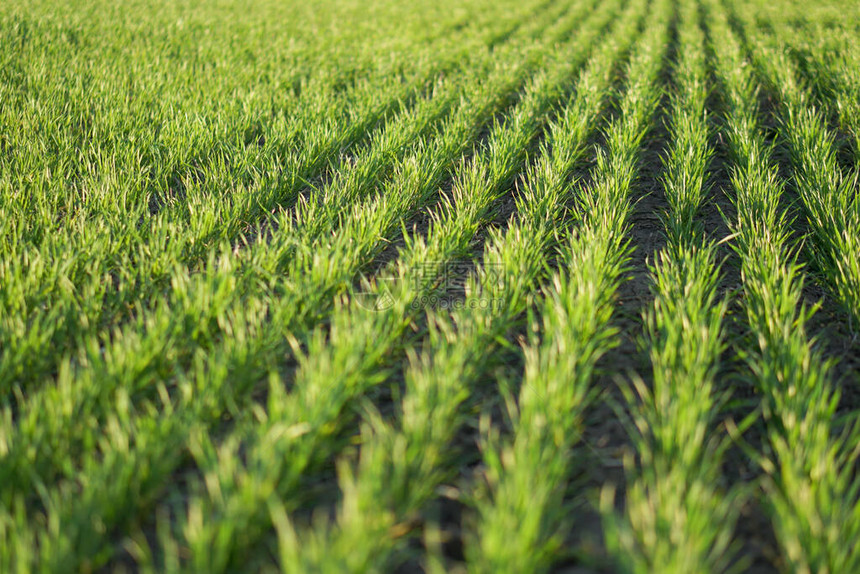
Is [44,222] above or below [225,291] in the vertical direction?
above

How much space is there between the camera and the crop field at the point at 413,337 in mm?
1268

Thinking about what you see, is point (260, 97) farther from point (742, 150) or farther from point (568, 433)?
point (568, 433)

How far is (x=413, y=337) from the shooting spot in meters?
2.01

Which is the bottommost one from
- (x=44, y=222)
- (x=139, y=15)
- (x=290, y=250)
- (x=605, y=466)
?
(x=605, y=466)

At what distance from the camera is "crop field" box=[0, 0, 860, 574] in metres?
1.27

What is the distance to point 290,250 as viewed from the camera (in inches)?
92.7

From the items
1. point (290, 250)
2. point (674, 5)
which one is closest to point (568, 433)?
point (290, 250)

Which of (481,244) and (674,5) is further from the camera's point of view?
(674,5)

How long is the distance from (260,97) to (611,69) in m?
3.35

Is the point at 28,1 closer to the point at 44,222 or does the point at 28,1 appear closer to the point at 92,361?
the point at 44,222

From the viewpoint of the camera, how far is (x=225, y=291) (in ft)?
6.46

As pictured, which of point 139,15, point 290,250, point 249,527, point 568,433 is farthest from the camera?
point 139,15

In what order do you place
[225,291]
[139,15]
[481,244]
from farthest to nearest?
[139,15] → [481,244] → [225,291]

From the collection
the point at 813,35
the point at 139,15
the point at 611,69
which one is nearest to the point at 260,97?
the point at 611,69
